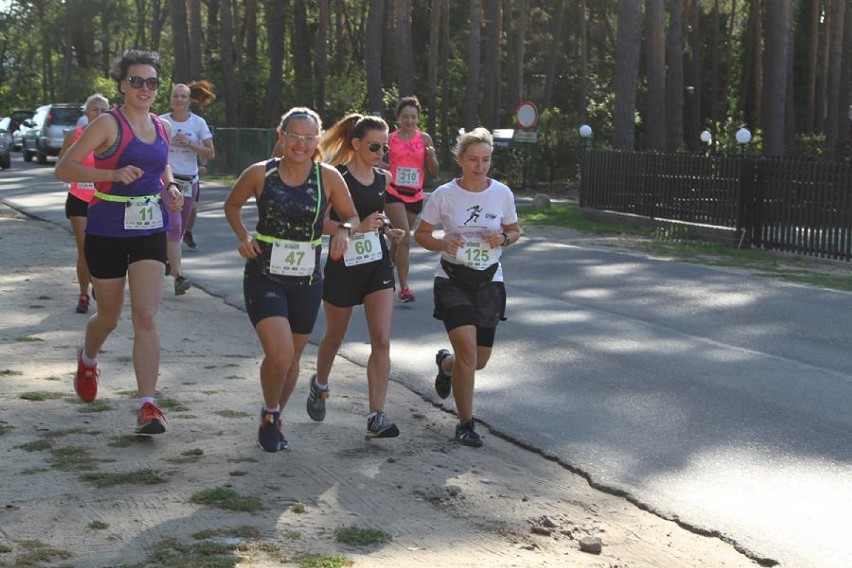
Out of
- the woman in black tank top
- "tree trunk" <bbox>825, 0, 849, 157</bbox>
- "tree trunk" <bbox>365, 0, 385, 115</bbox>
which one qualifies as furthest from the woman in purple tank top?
"tree trunk" <bbox>825, 0, 849, 157</bbox>

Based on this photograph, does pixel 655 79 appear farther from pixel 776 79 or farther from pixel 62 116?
pixel 62 116

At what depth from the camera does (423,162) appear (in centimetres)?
1278

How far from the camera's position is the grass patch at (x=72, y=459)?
6.35 m

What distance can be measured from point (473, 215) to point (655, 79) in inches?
A: 1095

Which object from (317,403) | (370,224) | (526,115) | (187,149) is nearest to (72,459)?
(317,403)

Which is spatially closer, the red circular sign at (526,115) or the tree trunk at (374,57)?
the red circular sign at (526,115)

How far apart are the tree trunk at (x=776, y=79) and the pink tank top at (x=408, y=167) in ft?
58.6

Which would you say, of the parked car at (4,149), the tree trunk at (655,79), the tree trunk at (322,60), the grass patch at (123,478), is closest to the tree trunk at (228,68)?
the tree trunk at (322,60)

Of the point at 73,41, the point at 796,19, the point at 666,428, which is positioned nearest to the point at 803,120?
the point at 796,19

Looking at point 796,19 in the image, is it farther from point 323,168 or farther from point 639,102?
point 323,168

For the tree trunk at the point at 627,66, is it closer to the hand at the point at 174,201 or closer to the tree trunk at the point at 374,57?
the tree trunk at the point at 374,57

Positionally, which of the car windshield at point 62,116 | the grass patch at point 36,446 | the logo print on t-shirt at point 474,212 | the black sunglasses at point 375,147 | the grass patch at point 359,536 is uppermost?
the car windshield at point 62,116

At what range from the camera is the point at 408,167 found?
12.7 metres

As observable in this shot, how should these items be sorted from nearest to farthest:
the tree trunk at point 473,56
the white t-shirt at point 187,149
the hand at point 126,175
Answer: the hand at point 126,175
the white t-shirt at point 187,149
the tree trunk at point 473,56
